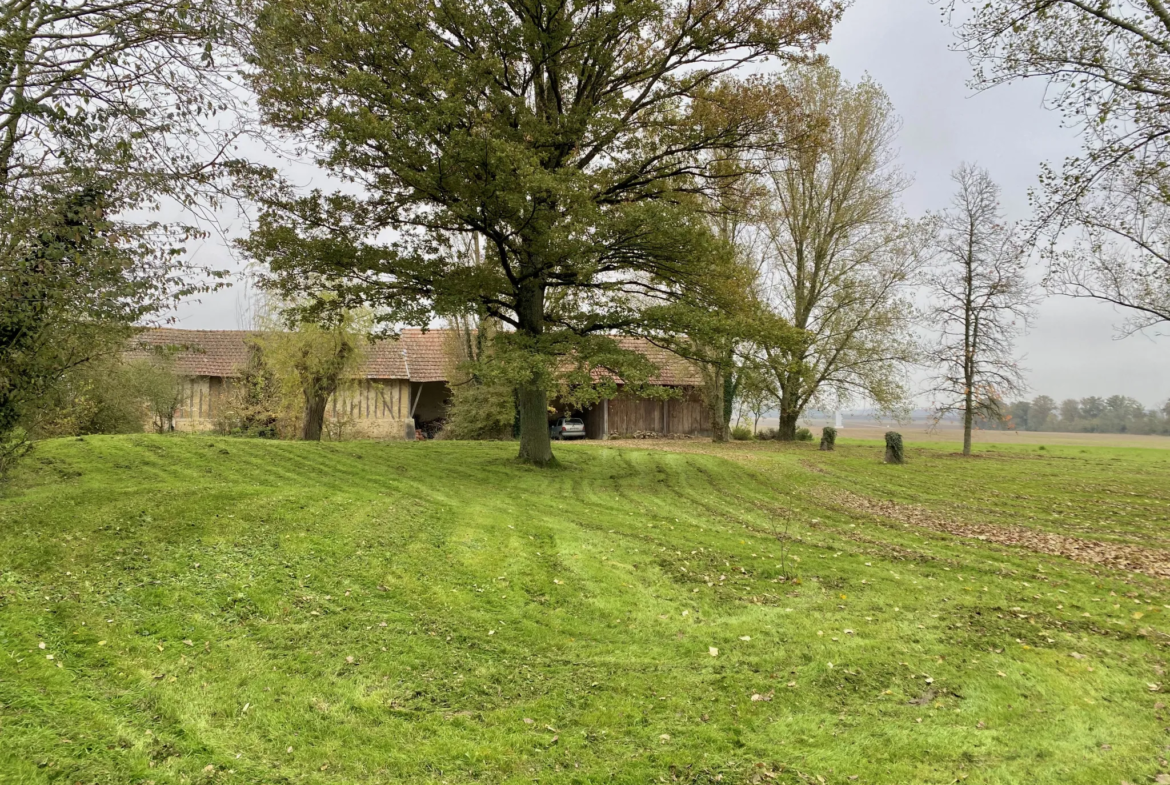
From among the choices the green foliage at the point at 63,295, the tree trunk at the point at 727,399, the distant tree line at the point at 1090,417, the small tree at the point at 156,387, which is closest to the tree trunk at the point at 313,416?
the small tree at the point at 156,387

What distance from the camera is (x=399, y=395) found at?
26766mm

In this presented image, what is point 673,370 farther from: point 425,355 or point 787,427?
point 425,355

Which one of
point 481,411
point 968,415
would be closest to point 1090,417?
point 968,415

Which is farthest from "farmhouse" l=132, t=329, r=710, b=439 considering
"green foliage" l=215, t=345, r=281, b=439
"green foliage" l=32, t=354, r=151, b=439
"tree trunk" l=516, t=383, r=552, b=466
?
"tree trunk" l=516, t=383, r=552, b=466

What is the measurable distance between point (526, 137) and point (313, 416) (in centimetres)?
1236

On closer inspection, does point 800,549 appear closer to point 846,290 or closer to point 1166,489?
point 1166,489

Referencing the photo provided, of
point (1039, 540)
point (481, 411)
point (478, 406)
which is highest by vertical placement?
point (478, 406)

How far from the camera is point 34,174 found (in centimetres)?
523

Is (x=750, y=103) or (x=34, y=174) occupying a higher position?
(x=750, y=103)

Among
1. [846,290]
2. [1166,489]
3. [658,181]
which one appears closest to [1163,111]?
[658,181]

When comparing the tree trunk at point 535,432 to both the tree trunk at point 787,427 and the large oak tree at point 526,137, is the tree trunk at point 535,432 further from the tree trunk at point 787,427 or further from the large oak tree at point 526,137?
the tree trunk at point 787,427

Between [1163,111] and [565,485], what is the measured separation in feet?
39.2

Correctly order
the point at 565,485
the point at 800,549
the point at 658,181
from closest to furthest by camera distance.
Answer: the point at 800,549 → the point at 565,485 → the point at 658,181

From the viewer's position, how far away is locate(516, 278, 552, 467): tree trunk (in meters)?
13.6
